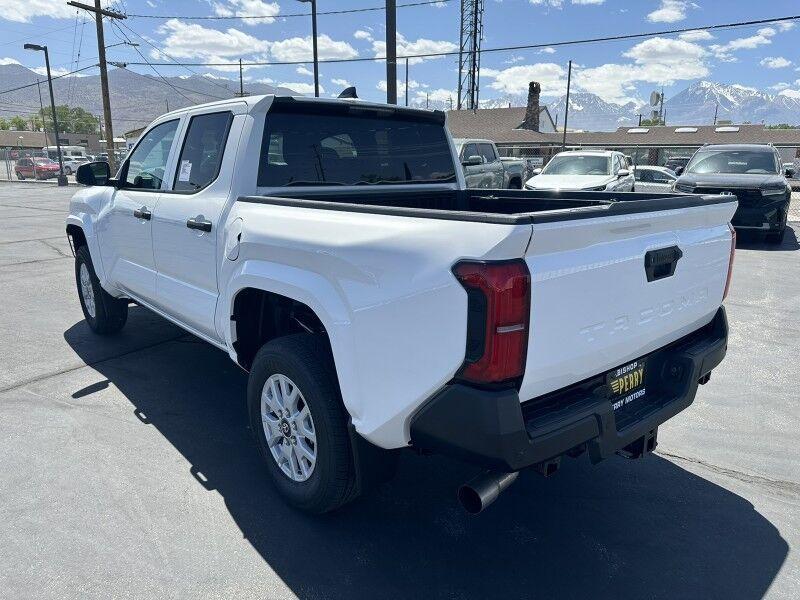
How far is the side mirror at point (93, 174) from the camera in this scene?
4.91 metres

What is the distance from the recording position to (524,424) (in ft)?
6.63

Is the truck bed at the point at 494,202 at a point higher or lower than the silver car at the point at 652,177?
higher

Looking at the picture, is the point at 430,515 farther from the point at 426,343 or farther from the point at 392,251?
the point at 392,251

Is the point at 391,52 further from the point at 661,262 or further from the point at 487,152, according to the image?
the point at 661,262

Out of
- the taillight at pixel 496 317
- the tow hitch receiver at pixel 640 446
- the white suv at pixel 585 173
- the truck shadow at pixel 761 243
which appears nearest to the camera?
the taillight at pixel 496 317

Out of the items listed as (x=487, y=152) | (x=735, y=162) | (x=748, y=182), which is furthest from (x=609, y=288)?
(x=487, y=152)

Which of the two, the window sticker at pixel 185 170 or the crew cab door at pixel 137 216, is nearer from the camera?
the window sticker at pixel 185 170

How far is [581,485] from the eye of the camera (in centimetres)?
325

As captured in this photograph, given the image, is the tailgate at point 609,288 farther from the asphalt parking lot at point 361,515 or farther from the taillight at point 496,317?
the asphalt parking lot at point 361,515

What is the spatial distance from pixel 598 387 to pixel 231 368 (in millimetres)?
3417

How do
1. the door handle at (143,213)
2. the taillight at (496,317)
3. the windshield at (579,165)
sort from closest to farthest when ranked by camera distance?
the taillight at (496,317), the door handle at (143,213), the windshield at (579,165)

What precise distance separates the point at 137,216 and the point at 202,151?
87cm

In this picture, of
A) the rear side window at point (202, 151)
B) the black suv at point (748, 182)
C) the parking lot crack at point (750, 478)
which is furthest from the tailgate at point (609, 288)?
the black suv at point (748, 182)

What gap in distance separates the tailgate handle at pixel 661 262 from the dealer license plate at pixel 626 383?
1.31 feet
